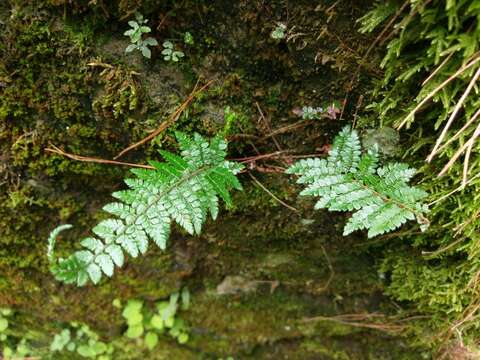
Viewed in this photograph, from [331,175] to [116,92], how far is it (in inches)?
52.9

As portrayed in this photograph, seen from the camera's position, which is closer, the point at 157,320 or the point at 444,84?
the point at 444,84

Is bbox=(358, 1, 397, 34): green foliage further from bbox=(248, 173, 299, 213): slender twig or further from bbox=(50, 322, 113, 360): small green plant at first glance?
bbox=(50, 322, 113, 360): small green plant

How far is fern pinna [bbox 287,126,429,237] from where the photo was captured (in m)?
2.00

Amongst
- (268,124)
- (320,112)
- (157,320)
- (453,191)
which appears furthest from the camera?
(157,320)

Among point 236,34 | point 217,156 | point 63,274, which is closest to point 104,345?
point 63,274

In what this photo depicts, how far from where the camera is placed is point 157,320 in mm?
3564

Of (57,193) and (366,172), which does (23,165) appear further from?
(366,172)

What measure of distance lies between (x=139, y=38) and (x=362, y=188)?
57.9 inches

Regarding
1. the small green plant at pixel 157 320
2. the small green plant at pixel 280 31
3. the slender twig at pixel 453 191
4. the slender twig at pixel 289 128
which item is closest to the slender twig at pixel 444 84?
the slender twig at pixel 453 191

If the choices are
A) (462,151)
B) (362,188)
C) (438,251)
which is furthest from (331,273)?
(462,151)

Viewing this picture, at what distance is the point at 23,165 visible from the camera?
2672 mm

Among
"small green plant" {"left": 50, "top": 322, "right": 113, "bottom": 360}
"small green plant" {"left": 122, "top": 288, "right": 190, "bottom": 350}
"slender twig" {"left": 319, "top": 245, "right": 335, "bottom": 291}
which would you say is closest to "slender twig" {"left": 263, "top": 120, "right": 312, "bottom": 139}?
"slender twig" {"left": 319, "top": 245, "right": 335, "bottom": 291}

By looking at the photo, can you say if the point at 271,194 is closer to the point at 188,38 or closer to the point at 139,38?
the point at 188,38

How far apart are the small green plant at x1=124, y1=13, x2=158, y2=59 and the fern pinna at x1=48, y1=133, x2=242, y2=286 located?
0.53 meters
